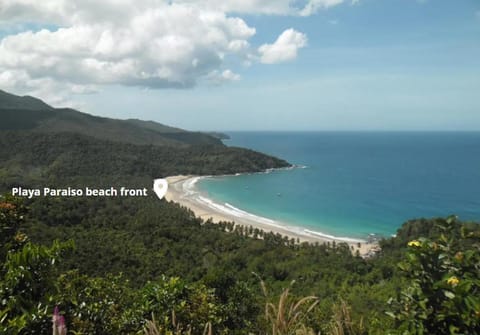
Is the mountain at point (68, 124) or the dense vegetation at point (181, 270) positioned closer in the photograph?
the dense vegetation at point (181, 270)

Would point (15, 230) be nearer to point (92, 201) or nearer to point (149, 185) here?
point (92, 201)

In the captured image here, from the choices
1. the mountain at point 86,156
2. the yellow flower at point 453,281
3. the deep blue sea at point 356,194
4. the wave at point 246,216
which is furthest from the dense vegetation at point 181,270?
the deep blue sea at point 356,194

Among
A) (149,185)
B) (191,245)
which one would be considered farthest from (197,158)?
(191,245)

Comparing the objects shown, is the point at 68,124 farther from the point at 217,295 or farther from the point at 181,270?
the point at 217,295

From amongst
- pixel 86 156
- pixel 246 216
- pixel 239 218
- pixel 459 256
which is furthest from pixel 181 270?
pixel 86 156

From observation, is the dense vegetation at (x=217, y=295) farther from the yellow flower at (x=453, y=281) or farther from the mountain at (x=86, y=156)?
the mountain at (x=86, y=156)

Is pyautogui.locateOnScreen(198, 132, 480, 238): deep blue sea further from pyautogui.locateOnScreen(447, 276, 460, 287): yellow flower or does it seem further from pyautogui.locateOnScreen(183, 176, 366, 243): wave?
pyautogui.locateOnScreen(447, 276, 460, 287): yellow flower

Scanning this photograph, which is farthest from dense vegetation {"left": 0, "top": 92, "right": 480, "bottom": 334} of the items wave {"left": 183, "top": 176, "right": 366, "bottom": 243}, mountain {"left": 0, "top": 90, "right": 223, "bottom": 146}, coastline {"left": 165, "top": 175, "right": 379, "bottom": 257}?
mountain {"left": 0, "top": 90, "right": 223, "bottom": 146}
